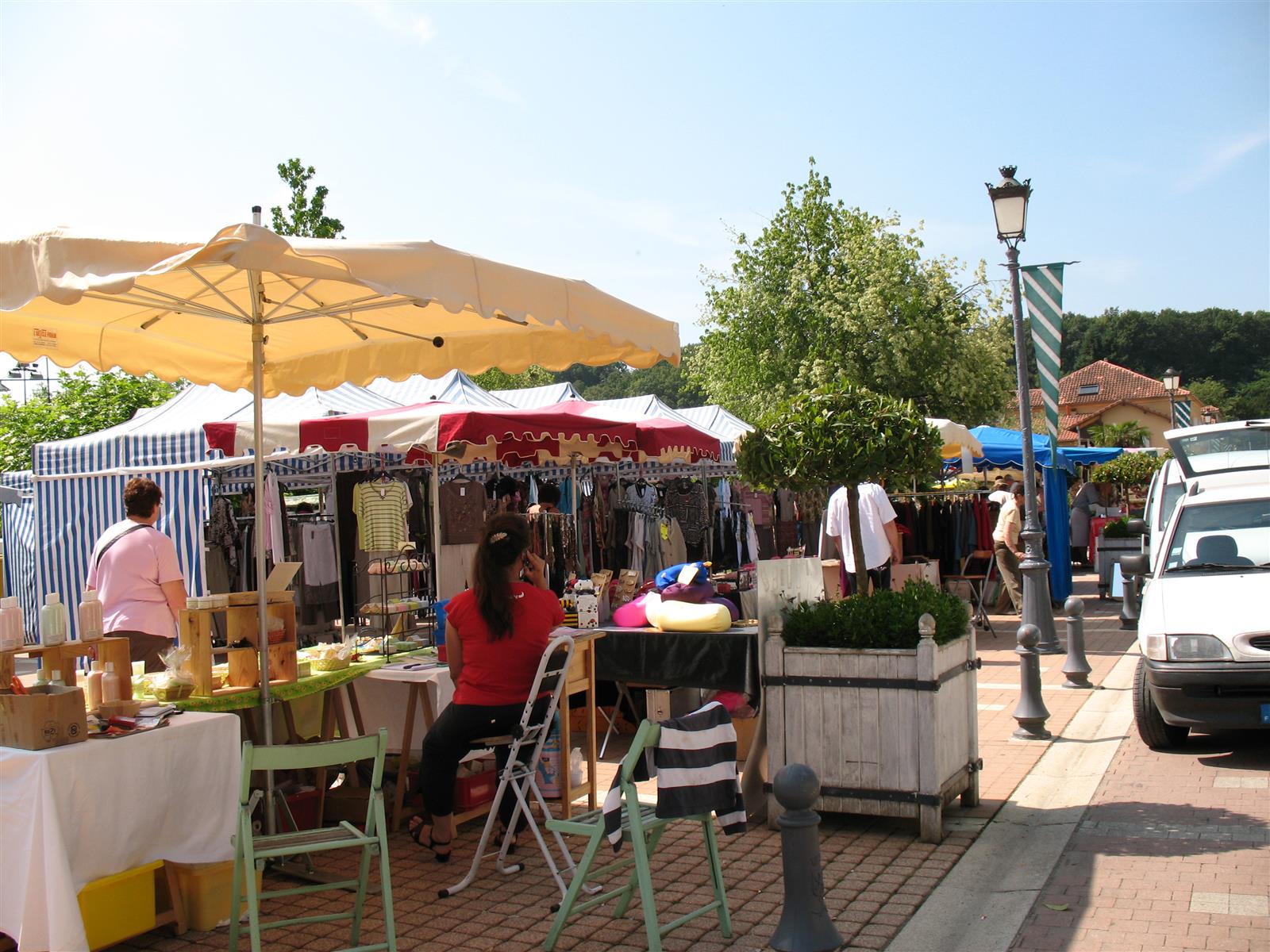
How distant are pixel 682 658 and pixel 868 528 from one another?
6174mm

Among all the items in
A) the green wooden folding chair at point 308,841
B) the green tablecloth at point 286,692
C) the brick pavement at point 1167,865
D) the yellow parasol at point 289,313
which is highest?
the yellow parasol at point 289,313

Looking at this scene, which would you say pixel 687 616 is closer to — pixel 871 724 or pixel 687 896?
pixel 871 724

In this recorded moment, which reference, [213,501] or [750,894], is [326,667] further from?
[213,501]

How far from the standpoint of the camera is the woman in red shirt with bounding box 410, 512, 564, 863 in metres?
5.32

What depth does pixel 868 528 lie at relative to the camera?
39.3 feet

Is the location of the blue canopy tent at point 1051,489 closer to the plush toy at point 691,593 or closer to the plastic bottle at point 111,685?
the plush toy at point 691,593

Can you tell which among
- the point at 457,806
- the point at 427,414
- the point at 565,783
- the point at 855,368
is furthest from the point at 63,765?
the point at 855,368

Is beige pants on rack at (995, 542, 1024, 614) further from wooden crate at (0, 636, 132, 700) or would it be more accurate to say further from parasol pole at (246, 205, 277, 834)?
wooden crate at (0, 636, 132, 700)

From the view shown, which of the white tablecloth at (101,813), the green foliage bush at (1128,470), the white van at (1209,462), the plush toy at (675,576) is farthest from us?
the green foliage bush at (1128,470)

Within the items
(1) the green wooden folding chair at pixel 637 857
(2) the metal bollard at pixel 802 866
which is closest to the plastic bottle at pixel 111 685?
(1) the green wooden folding chair at pixel 637 857

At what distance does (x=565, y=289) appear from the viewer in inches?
195

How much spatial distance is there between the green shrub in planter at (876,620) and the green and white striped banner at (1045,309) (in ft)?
21.5

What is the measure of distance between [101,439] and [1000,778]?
392 inches

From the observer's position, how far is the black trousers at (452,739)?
5309 mm
